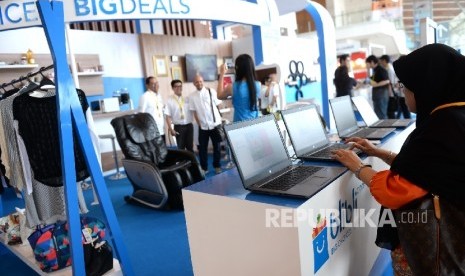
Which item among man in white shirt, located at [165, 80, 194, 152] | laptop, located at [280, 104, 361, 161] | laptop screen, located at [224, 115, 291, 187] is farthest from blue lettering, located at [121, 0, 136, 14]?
laptop screen, located at [224, 115, 291, 187]

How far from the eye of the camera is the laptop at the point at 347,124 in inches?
88.8

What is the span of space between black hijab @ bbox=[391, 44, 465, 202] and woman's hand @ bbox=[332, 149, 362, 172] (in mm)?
258

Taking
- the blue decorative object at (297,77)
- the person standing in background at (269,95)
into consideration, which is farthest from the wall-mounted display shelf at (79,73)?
the blue decorative object at (297,77)

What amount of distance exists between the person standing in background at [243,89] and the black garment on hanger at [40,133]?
164 centimetres

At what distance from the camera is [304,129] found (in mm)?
1860

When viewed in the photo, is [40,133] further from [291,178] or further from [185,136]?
[185,136]

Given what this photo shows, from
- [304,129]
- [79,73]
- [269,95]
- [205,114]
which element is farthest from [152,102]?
[304,129]

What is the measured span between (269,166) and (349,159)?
13.6 inches

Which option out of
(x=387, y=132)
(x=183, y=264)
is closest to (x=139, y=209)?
(x=183, y=264)

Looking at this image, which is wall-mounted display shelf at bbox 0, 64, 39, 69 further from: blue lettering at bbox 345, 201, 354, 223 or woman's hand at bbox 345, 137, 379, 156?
blue lettering at bbox 345, 201, 354, 223

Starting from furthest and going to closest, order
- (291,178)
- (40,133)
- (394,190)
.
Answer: (40,133), (291,178), (394,190)

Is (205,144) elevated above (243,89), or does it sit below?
below

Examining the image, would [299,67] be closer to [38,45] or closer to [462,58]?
[38,45]

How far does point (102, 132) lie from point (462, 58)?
211 inches
